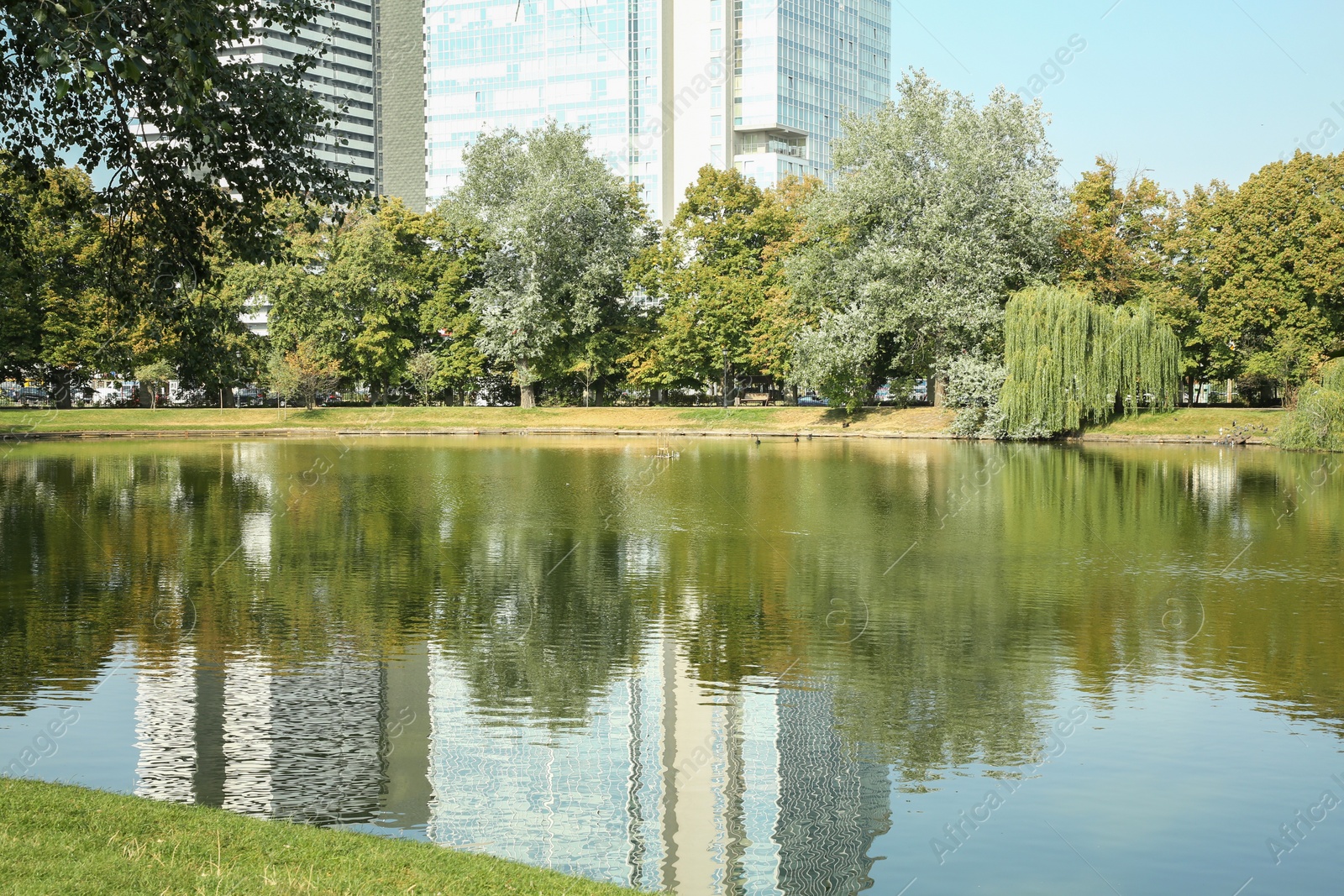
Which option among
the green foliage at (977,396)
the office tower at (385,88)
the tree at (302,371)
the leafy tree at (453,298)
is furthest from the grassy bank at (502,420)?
the office tower at (385,88)

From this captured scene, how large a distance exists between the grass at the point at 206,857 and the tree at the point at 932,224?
181ft

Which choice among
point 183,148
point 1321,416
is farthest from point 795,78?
point 183,148

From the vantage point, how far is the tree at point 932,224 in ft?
195

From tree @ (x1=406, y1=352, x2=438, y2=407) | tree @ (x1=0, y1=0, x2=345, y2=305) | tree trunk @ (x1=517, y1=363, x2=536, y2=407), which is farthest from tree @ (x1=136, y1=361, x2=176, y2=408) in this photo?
tree @ (x1=0, y1=0, x2=345, y2=305)

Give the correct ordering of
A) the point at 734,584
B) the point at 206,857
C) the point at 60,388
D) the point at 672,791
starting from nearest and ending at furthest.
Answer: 1. the point at 206,857
2. the point at 672,791
3. the point at 734,584
4. the point at 60,388

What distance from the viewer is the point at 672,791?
951cm

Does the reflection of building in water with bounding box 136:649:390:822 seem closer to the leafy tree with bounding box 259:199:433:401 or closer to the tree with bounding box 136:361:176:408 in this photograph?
the tree with bounding box 136:361:176:408

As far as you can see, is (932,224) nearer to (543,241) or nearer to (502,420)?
(543,241)

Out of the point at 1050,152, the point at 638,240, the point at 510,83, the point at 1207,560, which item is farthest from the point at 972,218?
the point at 510,83

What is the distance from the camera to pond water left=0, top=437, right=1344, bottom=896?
855cm

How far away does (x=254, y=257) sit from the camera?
1390 cm

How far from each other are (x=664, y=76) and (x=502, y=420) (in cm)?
8179

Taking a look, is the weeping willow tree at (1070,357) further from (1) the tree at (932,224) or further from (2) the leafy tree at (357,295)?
(2) the leafy tree at (357,295)

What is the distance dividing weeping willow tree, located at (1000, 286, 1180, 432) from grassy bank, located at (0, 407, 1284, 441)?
10.1ft
